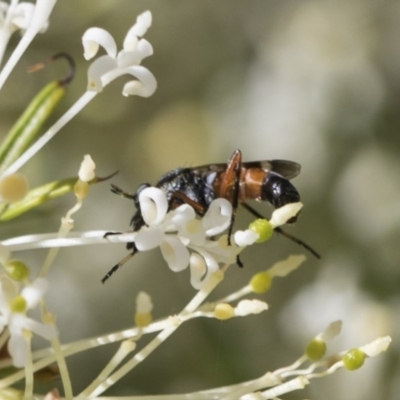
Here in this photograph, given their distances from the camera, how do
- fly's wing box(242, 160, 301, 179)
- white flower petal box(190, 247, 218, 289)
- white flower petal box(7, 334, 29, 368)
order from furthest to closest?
fly's wing box(242, 160, 301, 179)
white flower petal box(190, 247, 218, 289)
white flower petal box(7, 334, 29, 368)

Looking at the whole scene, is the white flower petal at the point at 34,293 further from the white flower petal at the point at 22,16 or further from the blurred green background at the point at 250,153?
the blurred green background at the point at 250,153

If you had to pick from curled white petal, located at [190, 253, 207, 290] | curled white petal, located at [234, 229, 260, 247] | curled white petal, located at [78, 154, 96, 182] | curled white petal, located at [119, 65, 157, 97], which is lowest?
curled white petal, located at [190, 253, 207, 290]

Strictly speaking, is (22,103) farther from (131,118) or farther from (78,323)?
(78,323)

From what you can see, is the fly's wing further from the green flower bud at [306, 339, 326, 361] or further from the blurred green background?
the blurred green background

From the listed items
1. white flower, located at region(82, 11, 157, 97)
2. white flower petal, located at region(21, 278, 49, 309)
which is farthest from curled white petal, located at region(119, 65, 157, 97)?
white flower petal, located at region(21, 278, 49, 309)

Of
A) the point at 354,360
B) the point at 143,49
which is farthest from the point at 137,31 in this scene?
the point at 354,360

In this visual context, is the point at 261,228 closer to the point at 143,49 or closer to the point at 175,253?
the point at 175,253
